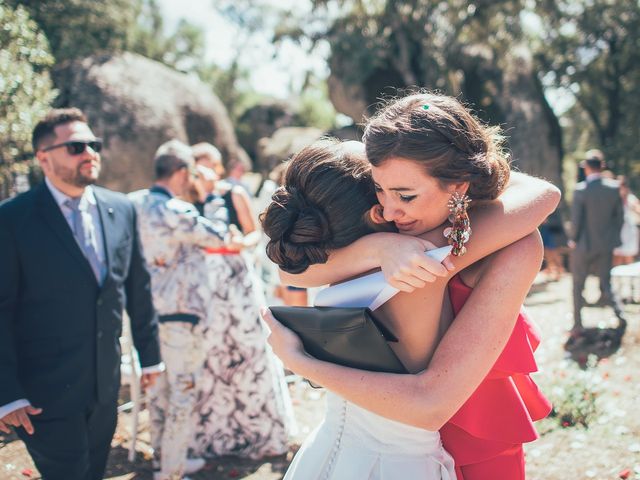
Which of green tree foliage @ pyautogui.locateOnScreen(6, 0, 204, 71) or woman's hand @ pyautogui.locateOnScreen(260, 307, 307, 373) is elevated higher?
green tree foliage @ pyautogui.locateOnScreen(6, 0, 204, 71)

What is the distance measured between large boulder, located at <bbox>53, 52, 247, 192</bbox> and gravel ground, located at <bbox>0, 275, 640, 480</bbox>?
4.34m

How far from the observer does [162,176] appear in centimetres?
426

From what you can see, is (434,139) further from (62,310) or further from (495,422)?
(62,310)

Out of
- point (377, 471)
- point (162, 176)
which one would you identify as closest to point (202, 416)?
point (162, 176)

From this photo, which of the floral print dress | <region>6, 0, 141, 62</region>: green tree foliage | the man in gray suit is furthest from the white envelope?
<region>6, 0, 141, 62</region>: green tree foliage

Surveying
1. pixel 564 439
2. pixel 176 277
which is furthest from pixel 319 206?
pixel 564 439

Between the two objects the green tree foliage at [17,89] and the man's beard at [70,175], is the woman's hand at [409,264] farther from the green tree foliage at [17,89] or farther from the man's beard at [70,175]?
the green tree foliage at [17,89]

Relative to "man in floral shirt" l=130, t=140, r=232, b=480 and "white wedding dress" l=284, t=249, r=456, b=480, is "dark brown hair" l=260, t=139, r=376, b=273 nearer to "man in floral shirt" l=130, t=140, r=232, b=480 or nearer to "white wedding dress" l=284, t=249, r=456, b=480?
"white wedding dress" l=284, t=249, r=456, b=480

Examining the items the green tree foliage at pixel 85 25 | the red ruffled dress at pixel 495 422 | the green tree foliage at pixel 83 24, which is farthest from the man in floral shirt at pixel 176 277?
the green tree foliage at pixel 83 24

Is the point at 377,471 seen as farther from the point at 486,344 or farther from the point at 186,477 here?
the point at 186,477

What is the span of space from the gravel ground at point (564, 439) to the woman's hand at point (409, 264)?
131 inches

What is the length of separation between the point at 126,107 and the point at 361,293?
8324 mm

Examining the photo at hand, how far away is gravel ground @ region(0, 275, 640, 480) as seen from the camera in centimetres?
430

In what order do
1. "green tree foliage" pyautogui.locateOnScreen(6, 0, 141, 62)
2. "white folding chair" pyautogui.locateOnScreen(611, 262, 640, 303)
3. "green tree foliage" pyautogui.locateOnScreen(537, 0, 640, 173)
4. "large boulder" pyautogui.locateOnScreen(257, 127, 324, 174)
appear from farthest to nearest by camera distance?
1. "green tree foliage" pyautogui.locateOnScreen(537, 0, 640, 173)
2. "large boulder" pyautogui.locateOnScreen(257, 127, 324, 174)
3. "green tree foliage" pyautogui.locateOnScreen(6, 0, 141, 62)
4. "white folding chair" pyautogui.locateOnScreen(611, 262, 640, 303)
